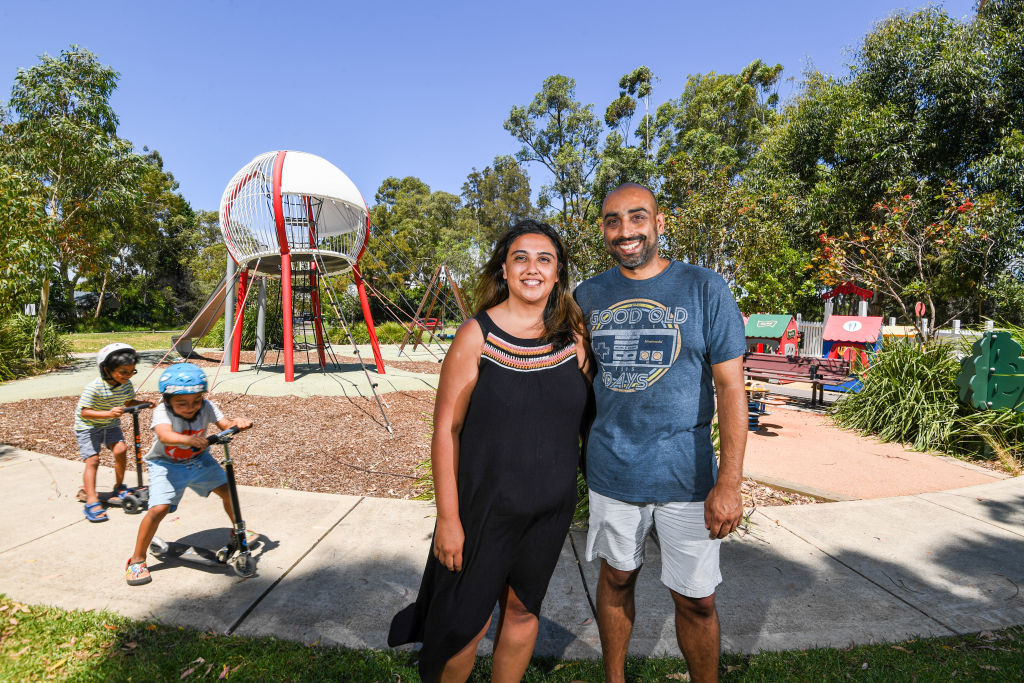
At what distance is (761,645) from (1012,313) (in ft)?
61.8

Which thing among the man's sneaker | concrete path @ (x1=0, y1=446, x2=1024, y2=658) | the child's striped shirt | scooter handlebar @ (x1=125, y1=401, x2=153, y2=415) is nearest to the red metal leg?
concrete path @ (x1=0, y1=446, x2=1024, y2=658)

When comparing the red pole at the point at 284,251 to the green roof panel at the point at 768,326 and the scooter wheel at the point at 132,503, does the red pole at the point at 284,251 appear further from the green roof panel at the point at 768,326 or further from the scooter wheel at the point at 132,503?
the green roof panel at the point at 768,326

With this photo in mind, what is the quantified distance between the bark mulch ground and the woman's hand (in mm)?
3035

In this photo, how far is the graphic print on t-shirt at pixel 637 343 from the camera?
202 cm

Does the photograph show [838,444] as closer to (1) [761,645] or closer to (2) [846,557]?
(2) [846,557]

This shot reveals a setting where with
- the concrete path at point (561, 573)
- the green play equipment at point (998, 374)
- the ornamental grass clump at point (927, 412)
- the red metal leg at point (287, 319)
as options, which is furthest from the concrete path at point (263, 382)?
the green play equipment at point (998, 374)

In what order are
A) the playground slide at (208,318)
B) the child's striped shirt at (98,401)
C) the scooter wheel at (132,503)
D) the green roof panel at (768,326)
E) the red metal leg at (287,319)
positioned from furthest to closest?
the green roof panel at (768,326) < the playground slide at (208,318) < the red metal leg at (287,319) < the child's striped shirt at (98,401) < the scooter wheel at (132,503)

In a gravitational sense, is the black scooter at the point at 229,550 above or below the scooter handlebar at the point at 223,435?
below

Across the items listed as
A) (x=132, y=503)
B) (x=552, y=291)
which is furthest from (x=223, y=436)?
(x=552, y=291)

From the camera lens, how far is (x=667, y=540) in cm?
207

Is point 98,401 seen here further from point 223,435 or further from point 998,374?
point 998,374

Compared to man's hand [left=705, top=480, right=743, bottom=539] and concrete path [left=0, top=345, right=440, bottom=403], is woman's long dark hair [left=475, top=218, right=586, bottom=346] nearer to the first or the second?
man's hand [left=705, top=480, right=743, bottom=539]

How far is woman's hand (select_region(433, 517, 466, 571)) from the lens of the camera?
1.80 metres

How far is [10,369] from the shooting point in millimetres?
11094
